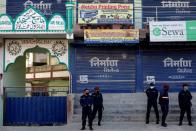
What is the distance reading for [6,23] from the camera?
2150 cm

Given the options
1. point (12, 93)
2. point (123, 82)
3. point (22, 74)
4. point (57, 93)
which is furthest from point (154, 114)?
point (22, 74)

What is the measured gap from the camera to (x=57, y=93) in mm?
22750

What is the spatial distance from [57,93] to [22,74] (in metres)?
4.13

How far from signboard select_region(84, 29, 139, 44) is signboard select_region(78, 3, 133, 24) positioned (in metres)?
0.72

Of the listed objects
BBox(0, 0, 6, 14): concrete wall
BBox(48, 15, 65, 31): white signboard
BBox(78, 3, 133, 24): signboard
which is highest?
BBox(0, 0, 6, 14): concrete wall

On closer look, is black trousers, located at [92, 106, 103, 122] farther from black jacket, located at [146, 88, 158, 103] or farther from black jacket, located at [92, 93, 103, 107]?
black jacket, located at [146, 88, 158, 103]

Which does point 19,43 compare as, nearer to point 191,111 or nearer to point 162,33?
point 162,33

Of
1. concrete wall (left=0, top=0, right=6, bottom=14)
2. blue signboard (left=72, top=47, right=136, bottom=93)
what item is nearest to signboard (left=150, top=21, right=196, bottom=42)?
blue signboard (left=72, top=47, right=136, bottom=93)

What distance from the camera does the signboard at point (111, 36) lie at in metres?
21.6

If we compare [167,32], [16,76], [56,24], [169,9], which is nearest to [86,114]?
[56,24]

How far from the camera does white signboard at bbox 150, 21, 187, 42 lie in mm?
21609

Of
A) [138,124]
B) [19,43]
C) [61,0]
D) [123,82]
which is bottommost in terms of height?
[138,124]

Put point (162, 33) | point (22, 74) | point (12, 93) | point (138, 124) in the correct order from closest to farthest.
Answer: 1. point (138, 124)
2. point (162, 33)
3. point (12, 93)
4. point (22, 74)

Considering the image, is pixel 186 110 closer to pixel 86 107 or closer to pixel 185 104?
pixel 185 104
